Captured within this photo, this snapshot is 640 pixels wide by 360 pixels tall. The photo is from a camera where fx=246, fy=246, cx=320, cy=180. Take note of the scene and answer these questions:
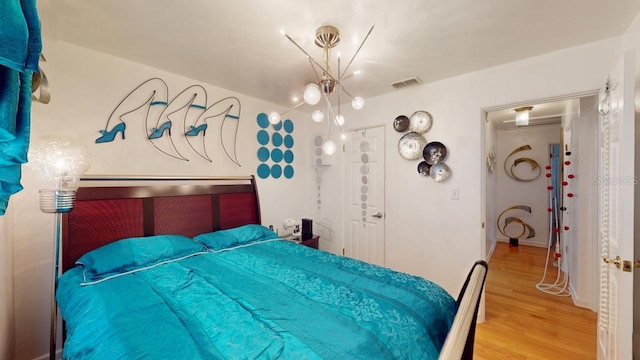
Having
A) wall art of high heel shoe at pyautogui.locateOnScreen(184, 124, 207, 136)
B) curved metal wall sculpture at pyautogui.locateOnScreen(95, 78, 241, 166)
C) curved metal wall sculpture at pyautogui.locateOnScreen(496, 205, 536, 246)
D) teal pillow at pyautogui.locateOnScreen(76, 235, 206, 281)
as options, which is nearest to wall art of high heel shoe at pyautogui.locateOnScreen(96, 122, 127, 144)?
curved metal wall sculpture at pyautogui.locateOnScreen(95, 78, 241, 166)

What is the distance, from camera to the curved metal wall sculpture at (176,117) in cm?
221

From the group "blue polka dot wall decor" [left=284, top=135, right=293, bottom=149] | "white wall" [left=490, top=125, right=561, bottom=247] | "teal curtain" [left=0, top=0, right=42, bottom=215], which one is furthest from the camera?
"white wall" [left=490, top=125, right=561, bottom=247]

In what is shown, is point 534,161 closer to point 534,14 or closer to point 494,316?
point 494,316

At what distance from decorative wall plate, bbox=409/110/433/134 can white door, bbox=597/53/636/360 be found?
129 cm

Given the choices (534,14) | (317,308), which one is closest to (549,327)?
(317,308)

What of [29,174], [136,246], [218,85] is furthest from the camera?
[218,85]

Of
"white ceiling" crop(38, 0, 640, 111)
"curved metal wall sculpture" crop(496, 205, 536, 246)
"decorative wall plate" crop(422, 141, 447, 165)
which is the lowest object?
"curved metal wall sculpture" crop(496, 205, 536, 246)

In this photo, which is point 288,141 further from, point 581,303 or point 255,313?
point 581,303

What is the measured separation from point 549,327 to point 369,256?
1.81 m

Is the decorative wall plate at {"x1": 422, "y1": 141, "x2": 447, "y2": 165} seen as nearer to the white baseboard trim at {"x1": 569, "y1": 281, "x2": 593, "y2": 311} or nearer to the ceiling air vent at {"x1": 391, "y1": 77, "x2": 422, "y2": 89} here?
the ceiling air vent at {"x1": 391, "y1": 77, "x2": 422, "y2": 89}

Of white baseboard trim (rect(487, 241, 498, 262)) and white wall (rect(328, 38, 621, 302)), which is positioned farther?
white baseboard trim (rect(487, 241, 498, 262))

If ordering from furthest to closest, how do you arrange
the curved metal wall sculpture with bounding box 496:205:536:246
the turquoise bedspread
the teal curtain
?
the curved metal wall sculpture with bounding box 496:205:536:246, the turquoise bedspread, the teal curtain

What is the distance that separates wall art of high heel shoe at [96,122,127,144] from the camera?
2092 mm

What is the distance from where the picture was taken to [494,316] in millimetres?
2467
